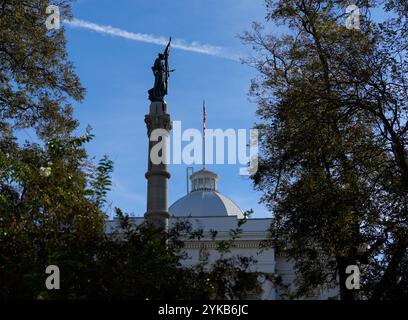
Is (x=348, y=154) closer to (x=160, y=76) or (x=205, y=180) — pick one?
(x=160, y=76)

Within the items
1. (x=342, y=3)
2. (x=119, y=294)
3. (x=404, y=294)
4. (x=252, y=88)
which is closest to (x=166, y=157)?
(x=252, y=88)

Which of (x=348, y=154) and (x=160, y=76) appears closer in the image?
(x=348, y=154)

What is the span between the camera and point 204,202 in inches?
2297

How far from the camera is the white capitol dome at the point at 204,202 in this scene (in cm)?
5731

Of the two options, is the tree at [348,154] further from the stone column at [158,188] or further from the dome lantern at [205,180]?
the dome lantern at [205,180]

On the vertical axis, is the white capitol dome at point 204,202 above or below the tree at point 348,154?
above

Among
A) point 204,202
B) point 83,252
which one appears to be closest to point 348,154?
point 83,252

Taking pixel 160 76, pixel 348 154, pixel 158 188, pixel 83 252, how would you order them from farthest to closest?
pixel 160 76 < pixel 158 188 < pixel 348 154 < pixel 83 252

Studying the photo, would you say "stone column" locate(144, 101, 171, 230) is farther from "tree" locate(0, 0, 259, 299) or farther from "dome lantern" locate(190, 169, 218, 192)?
"dome lantern" locate(190, 169, 218, 192)

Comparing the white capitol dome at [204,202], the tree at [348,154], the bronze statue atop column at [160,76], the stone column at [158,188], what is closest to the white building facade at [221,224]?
the white capitol dome at [204,202]

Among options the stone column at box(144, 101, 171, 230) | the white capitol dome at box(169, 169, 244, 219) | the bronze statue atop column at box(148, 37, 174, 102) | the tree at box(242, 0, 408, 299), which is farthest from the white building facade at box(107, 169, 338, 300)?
the tree at box(242, 0, 408, 299)

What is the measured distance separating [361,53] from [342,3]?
2.16 m

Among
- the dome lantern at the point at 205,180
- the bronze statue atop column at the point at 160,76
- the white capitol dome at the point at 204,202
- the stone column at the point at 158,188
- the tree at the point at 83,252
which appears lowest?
the tree at the point at 83,252
